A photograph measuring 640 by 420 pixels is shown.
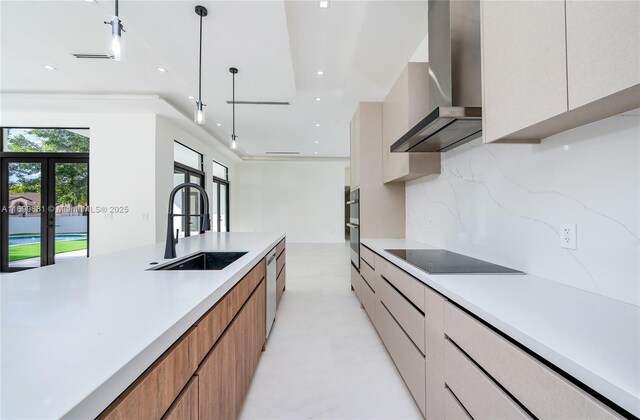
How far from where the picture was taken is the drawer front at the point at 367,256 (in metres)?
2.65

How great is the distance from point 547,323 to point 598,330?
0.13 metres

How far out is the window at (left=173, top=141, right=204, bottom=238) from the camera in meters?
6.18

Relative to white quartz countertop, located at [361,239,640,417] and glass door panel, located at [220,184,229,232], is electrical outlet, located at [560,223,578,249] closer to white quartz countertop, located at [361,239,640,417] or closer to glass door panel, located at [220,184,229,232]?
white quartz countertop, located at [361,239,640,417]

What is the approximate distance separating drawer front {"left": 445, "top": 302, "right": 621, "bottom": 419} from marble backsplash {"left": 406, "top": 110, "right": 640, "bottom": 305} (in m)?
0.59

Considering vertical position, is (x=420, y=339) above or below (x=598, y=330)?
below

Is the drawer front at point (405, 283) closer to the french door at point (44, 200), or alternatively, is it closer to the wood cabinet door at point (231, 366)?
the wood cabinet door at point (231, 366)

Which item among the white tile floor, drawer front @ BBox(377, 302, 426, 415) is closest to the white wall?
the white tile floor

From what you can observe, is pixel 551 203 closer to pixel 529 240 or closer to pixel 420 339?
pixel 529 240

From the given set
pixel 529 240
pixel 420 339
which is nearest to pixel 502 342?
pixel 420 339

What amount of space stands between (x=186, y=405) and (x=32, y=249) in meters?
6.65

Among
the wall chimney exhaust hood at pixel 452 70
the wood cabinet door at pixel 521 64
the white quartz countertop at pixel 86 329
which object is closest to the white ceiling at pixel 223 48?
the wall chimney exhaust hood at pixel 452 70

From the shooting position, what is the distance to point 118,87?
4238 mm

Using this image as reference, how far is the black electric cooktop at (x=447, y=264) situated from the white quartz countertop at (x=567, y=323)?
0.33 feet

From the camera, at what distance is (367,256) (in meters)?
2.95
